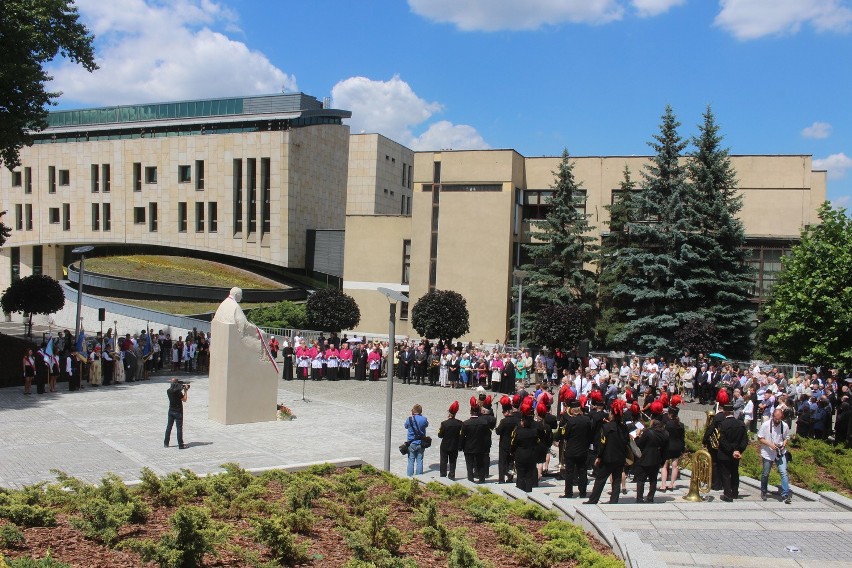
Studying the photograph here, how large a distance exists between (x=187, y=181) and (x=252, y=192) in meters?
5.72

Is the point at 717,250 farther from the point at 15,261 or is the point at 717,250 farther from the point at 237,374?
the point at 15,261

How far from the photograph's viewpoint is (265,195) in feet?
195

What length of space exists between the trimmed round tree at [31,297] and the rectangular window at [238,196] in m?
22.2

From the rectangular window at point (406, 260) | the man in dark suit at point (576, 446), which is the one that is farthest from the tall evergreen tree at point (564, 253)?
the man in dark suit at point (576, 446)

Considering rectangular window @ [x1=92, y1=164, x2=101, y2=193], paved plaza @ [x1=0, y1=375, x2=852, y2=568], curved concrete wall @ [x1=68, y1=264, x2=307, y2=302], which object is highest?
rectangular window @ [x1=92, y1=164, x2=101, y2=193]

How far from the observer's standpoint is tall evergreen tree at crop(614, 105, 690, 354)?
3297 cm

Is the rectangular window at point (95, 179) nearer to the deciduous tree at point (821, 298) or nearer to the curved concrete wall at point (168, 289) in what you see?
the curved concrete wall at point (168, 289)

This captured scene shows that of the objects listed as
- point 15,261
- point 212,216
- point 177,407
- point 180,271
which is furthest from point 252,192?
point 177,407

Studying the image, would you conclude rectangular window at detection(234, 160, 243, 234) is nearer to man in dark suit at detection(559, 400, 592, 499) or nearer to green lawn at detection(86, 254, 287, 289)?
green lawn at detection(86, 254, 287, 289)

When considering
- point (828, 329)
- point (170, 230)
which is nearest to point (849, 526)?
point (828, 329)

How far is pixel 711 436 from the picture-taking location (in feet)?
41.7

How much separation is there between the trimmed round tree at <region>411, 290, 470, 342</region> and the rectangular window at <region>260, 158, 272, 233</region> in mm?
27824

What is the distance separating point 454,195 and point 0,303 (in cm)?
2325

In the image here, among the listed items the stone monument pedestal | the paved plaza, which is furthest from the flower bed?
the stone monument pedestal
